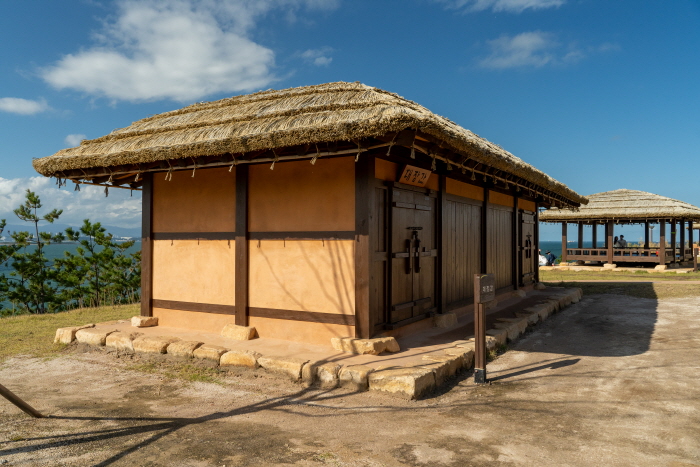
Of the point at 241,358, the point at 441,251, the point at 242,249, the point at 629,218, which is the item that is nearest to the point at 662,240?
the point at 629,218

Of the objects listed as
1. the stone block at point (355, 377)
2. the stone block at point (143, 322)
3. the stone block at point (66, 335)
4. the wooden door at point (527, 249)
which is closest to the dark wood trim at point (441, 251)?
the stone block at point (355, 377)

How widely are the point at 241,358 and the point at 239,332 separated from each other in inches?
38.2

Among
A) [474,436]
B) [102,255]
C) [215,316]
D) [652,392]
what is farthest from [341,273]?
[102,255]

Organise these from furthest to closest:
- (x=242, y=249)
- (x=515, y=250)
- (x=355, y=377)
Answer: (x=515, y=250) → (x=242, y=249) → (x=355, y=377)

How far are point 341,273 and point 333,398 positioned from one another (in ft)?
6.04

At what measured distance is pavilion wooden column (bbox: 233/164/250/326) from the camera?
273 inches

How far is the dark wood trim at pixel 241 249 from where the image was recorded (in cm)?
694

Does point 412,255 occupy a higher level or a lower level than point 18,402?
higher

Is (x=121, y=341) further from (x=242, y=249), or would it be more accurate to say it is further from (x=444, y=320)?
(x=444, y=320)

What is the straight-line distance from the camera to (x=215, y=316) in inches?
289

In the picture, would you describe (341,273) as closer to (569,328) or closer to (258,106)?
(258,106)

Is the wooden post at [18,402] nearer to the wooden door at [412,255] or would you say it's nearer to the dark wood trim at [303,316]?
the dark wood trim at [303,316]

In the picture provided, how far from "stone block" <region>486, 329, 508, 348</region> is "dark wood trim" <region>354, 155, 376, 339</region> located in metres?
2.04

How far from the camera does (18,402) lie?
3.84 metres
